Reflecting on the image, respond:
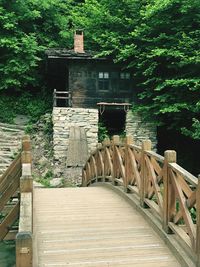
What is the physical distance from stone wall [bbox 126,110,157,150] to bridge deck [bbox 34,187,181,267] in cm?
1135

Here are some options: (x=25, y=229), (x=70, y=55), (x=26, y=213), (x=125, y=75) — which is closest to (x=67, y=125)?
(x=70, y=55)

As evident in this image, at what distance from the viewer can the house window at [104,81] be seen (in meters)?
Result: 18.8

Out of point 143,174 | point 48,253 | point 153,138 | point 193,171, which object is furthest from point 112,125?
point 48,253

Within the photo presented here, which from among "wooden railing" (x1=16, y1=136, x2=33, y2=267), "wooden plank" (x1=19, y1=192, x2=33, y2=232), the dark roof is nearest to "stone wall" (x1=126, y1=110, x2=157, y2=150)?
the dark roof

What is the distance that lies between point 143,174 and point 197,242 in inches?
88.0

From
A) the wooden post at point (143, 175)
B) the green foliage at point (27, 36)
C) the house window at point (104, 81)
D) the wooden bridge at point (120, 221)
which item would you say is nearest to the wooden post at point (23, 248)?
the wooden bridge at point (120, 221)

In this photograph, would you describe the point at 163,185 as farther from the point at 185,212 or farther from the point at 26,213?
the point at 26,213

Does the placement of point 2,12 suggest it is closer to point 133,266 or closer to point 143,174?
point 143,174

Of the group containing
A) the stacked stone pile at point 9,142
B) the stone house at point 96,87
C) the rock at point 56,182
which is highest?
the stone house at point 96,87

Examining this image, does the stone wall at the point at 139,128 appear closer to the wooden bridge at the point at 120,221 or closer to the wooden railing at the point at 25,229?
the wooden bridge at the point at 120,221

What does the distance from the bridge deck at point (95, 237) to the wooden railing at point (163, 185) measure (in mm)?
306

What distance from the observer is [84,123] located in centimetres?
1761

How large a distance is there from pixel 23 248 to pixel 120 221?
3302 mm

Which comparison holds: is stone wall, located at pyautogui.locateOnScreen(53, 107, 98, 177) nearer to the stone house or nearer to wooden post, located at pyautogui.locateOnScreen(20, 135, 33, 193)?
the stone house
